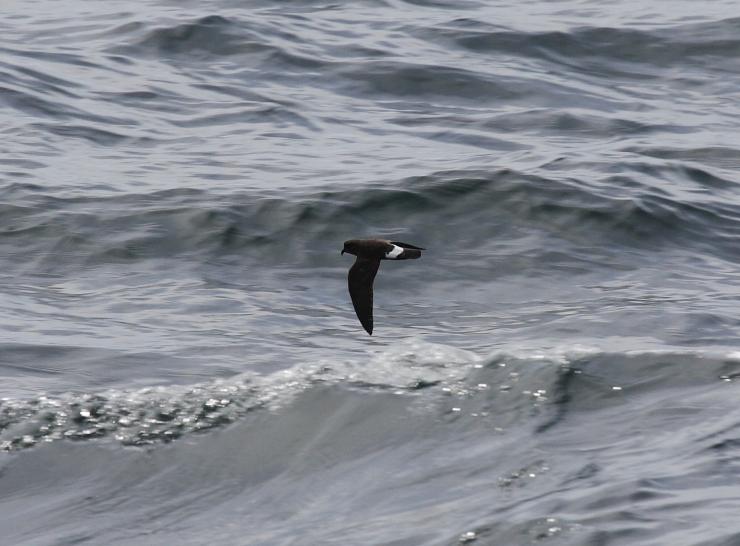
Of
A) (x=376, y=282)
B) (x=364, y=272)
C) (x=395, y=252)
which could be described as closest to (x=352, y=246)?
(x=364, y=272)

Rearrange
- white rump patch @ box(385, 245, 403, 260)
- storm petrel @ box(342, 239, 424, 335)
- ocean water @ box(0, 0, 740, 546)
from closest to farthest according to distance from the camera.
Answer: ocean water @ box(0, 0, 740, 546)
white rump patch @ box(385, 245, 403, 260)
storm petrel @ box(342, 239, 424, 335)

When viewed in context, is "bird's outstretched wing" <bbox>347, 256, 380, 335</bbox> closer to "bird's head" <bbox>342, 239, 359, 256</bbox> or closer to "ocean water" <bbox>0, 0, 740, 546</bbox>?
"bird's head" <bbox>342, 239, 359, 256</bbox>

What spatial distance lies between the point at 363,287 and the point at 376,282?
2.58 m

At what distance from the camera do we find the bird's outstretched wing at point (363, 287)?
24.0ft

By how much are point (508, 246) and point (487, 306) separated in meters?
1.16

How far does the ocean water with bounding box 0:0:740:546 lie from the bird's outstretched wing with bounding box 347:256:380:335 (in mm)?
506

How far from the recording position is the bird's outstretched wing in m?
7.33

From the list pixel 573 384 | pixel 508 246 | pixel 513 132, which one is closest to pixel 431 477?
pixel 573 384

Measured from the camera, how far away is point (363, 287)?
7.38 metres

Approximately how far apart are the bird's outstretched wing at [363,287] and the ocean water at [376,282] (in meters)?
0.51

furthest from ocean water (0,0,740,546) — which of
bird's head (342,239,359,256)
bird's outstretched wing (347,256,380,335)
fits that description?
bird's head (342,239,359,256)

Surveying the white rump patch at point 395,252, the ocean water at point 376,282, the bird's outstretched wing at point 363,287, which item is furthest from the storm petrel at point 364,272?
the ocean water at point 376,282

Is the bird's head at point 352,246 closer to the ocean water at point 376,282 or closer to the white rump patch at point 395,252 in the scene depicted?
the white rump patch at point 395,252

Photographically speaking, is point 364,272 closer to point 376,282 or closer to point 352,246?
point 352,246
